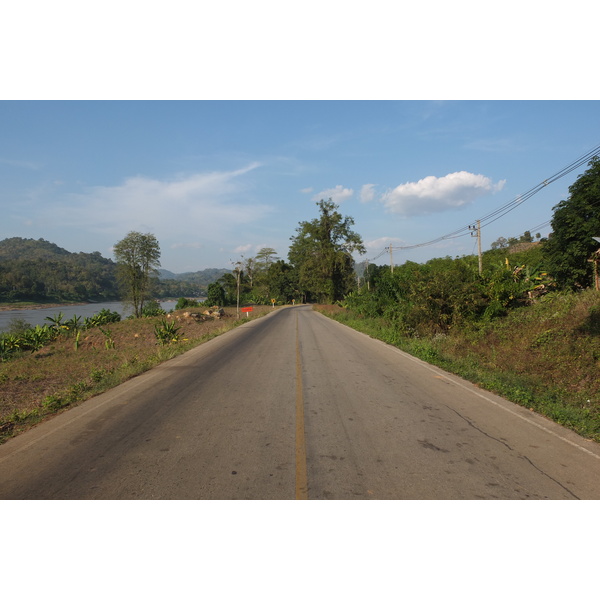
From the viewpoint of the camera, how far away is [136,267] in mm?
55719

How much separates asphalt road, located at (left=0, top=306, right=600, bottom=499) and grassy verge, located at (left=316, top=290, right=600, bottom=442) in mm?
606

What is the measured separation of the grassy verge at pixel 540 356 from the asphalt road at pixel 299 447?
606mm

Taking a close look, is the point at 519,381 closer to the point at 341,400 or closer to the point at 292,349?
the point at 341,400

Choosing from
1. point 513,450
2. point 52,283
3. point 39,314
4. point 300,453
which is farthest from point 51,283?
point 513,450

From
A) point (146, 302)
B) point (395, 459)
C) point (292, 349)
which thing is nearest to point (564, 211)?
point (292, 349)

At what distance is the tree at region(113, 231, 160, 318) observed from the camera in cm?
5455

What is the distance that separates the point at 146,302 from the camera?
5741 cm

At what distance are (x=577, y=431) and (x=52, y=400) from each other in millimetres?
9558

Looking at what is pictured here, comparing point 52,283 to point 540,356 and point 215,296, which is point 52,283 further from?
point 540,356

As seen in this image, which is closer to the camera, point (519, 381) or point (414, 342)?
point (519, 381)

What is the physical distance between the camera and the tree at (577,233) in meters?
15.7

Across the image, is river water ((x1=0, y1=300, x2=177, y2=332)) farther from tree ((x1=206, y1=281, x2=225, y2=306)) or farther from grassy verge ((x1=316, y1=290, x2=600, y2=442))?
grassy verge ((x1=316, y1=290, x2=600, y2=442))

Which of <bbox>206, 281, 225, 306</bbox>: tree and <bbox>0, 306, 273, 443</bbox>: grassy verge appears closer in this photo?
<bbox>0, 306, 273, 443</bbox>: grassy verge

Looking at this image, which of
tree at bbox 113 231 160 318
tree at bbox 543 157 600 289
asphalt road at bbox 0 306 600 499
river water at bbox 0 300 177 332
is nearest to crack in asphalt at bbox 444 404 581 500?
asphalt road at bbox 0 306 600 499
